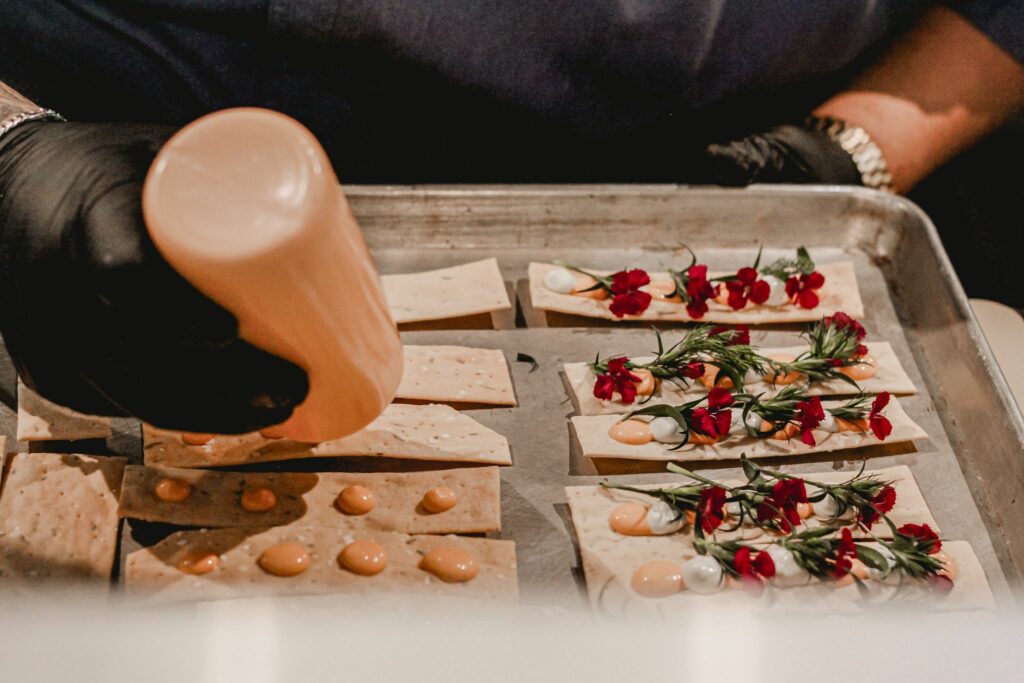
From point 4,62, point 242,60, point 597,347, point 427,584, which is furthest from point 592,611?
point 4,62

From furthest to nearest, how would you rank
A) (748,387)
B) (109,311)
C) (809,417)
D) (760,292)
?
(760,292) < (748,387) < (809,417) < (109,311)

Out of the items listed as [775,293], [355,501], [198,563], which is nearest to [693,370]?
[775,293]

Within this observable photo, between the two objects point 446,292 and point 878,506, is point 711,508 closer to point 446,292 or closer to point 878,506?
point 878,506

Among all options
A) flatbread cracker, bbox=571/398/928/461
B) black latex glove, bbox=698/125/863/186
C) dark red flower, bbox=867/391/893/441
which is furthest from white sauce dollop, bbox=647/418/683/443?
black latex glove, bbox=698/125/863/186

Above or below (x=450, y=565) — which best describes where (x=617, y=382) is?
above

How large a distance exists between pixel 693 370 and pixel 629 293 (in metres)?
0.21

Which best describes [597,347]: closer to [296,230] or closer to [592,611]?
[592,611]

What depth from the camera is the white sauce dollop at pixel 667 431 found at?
1.44 meters

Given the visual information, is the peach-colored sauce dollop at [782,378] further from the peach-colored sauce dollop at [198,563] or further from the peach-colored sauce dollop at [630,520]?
the peach-colored sauce dollop at [198,563]

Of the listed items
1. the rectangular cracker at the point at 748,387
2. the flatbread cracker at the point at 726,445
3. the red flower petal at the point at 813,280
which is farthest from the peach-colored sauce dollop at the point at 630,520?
the red flower petal at the point at 813,280

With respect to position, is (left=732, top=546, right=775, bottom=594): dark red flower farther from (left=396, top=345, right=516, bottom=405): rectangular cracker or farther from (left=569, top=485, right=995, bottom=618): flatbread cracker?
(left=396, top=345, right=516, bottom=405): rectangular cracker

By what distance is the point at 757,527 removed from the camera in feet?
4.39

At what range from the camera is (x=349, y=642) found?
22.4 inches

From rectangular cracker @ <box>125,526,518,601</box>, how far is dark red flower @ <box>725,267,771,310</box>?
0.72m
